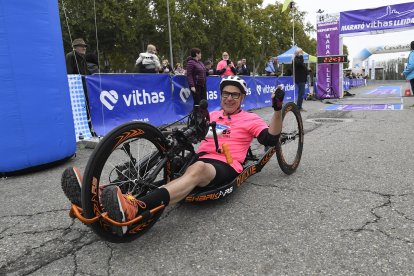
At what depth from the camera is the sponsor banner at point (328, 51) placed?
51.0 ft

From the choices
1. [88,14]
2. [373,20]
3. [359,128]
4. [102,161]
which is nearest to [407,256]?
[102,161]

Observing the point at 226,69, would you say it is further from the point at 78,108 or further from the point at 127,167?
the point at 127,167

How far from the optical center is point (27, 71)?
4.06m

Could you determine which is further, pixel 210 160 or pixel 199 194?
pixel 210 160

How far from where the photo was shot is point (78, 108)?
20.2 ft

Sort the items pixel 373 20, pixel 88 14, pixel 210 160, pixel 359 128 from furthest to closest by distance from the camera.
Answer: pixel 88 14
pixel 373 20
pixel 359 128
pixel 210 160

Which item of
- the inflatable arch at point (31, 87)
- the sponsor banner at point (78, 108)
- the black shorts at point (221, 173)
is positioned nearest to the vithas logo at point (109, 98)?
the sponsor banner at point (78, 108)

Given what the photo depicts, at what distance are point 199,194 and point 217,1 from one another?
110ft

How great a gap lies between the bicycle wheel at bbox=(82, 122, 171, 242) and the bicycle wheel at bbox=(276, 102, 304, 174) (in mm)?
1567

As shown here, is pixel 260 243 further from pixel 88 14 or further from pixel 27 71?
Result: pixel 88 14

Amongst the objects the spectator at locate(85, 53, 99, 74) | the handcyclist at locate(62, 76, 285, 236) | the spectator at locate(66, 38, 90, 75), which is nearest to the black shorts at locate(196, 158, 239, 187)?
the handcyclist at locate(62, 76, 285, 236)

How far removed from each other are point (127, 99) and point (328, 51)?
11.8 m

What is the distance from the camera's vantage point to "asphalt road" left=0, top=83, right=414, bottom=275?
210 centimetres

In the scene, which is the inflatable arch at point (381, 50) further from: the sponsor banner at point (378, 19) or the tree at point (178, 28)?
the sponsor banner at point (378, 19)
